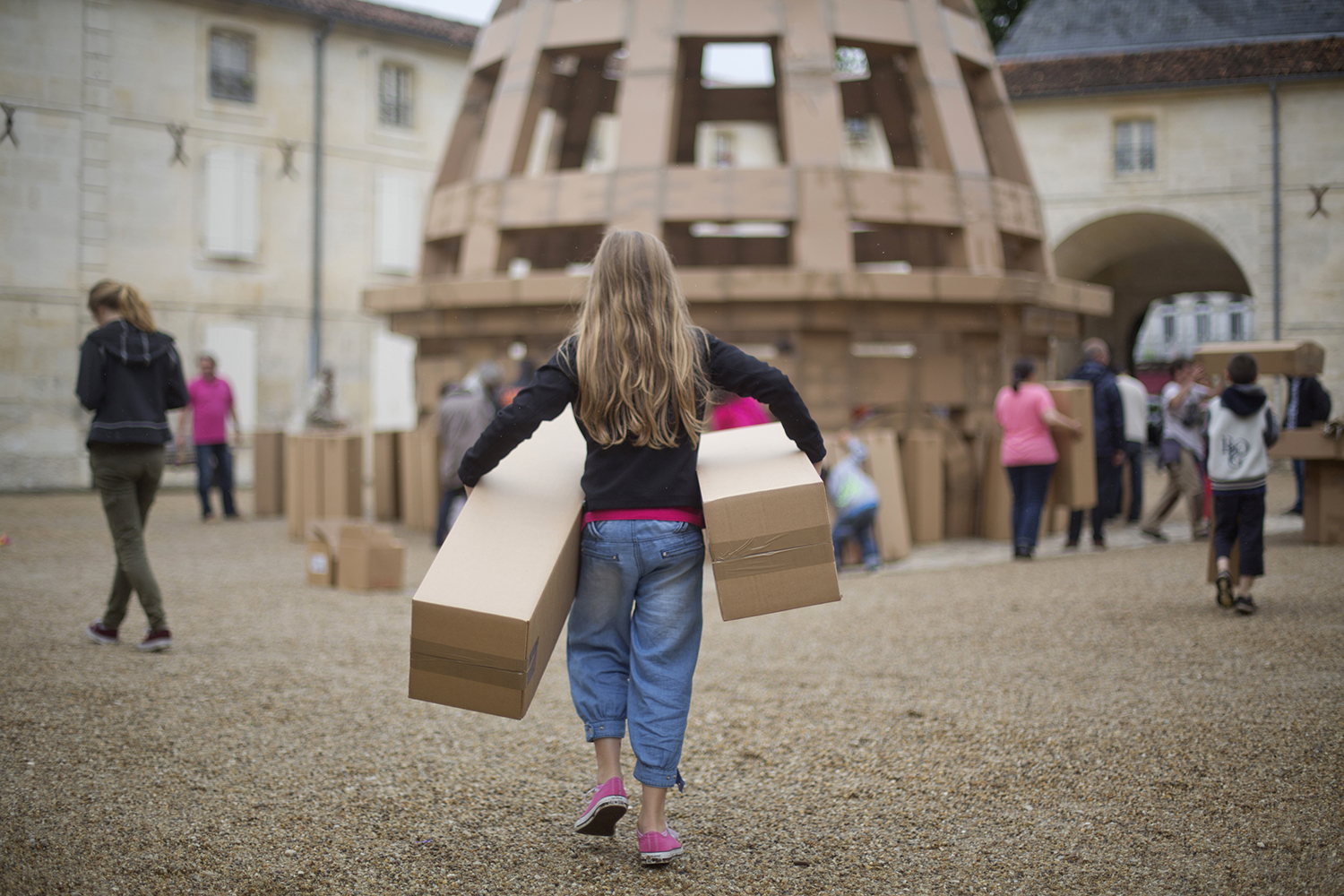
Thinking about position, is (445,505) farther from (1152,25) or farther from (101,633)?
(1152,25)

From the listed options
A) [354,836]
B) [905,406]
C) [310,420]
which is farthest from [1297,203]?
[354,836]

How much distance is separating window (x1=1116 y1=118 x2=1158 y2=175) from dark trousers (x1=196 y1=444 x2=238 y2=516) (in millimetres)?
18784

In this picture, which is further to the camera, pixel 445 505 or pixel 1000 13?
pixel 1000 13

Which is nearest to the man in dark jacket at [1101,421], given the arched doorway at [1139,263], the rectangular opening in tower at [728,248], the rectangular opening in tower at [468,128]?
the rectangular opening in tower at [728,248]

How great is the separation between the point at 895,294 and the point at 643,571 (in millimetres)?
7865

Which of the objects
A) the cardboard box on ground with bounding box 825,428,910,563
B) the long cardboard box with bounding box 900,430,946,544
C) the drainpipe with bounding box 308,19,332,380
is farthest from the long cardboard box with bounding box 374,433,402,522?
the drainpipe with bounding box 308,19,332,380

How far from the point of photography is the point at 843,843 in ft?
11.4

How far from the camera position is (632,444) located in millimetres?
3229

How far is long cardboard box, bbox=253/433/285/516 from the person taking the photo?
14219 mm

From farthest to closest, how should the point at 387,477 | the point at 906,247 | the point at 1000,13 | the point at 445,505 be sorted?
the point at 1000,13 → the point at 906,247 → the point at 387,477 → the point at 445,505

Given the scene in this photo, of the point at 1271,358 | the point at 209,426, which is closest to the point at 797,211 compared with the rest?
the point at 1271,358

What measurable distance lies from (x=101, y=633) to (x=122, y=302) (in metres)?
1.89

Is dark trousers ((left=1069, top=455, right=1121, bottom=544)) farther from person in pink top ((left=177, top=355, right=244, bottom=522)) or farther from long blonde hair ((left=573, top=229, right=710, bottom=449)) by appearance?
person in pink top ((left=177, top=355, right=244, bottom=522))

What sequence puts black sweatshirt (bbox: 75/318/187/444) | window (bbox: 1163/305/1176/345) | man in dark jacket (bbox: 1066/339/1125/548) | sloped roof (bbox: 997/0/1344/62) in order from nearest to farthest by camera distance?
black sweatshirt (bbox: 75/318/187/444) < man in dark jacket (bbox: 1066/339/1125/548) < sloped roof (bbox: 997/0/1344/62) < window (bbox: 1163/305/1176/345)
